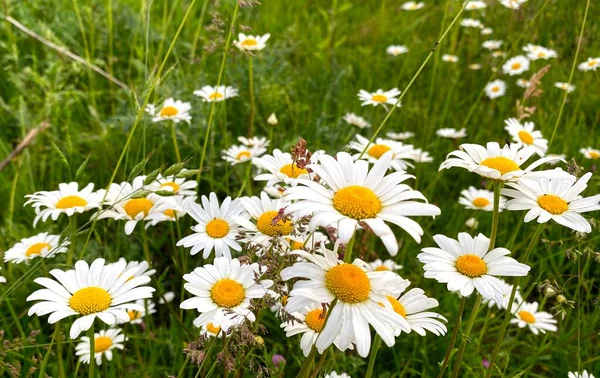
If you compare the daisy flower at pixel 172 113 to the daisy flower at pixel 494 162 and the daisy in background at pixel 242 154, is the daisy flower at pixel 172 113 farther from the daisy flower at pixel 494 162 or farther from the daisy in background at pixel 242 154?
the daisy flower at pixel 494 162

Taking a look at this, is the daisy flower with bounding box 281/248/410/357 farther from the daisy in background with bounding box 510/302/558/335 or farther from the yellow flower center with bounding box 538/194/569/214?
the daisy in background with bounding box 510/302/558/335

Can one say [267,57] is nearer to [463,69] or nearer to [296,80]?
[296,80]

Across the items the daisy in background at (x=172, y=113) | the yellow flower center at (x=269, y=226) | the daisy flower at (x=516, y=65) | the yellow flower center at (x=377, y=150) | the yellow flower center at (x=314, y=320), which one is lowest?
the yellow flower center at (x=314, y=320)

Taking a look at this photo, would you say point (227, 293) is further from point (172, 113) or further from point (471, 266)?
point (172, 113)

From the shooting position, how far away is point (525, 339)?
2307 mm

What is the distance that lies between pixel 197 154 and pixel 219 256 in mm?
1524

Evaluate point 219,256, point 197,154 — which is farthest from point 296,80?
point 219,256

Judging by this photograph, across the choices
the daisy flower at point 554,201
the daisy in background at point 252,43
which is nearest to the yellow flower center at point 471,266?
the daisy flower at point 554,201

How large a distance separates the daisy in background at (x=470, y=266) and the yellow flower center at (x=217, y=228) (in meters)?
0.52

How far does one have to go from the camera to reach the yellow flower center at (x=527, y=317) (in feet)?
6.84

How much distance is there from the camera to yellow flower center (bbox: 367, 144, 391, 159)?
7.59 feet

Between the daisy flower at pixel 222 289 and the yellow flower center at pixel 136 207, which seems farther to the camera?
the yellow flower center at pixel 136 207

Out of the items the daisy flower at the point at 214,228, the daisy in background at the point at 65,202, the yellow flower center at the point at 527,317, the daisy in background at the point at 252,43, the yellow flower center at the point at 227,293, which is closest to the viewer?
the yellow flower center at the point at 227,293

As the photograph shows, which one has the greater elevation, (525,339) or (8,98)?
(8,98)
